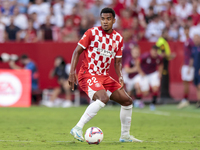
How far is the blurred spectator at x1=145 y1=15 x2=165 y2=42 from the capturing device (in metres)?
17.5

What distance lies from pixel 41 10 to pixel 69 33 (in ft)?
5.89

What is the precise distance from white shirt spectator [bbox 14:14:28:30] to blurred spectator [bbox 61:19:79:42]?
5.02 feet

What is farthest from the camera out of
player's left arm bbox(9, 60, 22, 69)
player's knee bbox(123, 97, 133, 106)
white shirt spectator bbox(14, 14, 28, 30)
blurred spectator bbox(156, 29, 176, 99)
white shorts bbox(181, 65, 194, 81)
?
white shirt spectator bbox(14, 14, 28, 30)

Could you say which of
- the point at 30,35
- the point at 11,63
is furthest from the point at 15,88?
the point at 30,35

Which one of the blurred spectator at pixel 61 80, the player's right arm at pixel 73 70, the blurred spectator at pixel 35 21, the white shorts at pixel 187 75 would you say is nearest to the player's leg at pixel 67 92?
the blurred spectator at pixel 61 80

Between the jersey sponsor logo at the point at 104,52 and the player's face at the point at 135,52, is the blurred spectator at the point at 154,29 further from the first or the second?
the jersey sponsor logo at the point at 104,52

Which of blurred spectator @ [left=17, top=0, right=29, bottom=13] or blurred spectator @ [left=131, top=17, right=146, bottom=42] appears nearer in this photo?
blurred spectator @ [left=131, top=17, right=146, bottom=42]

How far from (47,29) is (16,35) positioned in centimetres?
125

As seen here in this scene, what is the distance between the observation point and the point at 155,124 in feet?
33.7

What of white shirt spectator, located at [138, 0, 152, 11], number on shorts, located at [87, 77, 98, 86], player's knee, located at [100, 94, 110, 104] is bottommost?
player's knee, located at [100, 94, 110, 104]

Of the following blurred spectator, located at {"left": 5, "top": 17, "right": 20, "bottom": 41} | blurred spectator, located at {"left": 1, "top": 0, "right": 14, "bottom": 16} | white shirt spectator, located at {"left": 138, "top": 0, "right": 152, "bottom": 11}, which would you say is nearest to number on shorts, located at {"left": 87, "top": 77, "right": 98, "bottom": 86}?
blurred spectator, located at {"left": 5, "top": 17, "right": 20, "bottom": 41}

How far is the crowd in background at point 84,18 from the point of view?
671 inches

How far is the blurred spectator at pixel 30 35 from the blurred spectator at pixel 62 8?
4.78 feet

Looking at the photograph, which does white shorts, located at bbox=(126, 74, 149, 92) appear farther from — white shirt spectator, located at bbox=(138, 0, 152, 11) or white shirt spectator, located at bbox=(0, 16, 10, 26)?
white shirt spectator, located at bbox=(0, 16, 10, 26)
